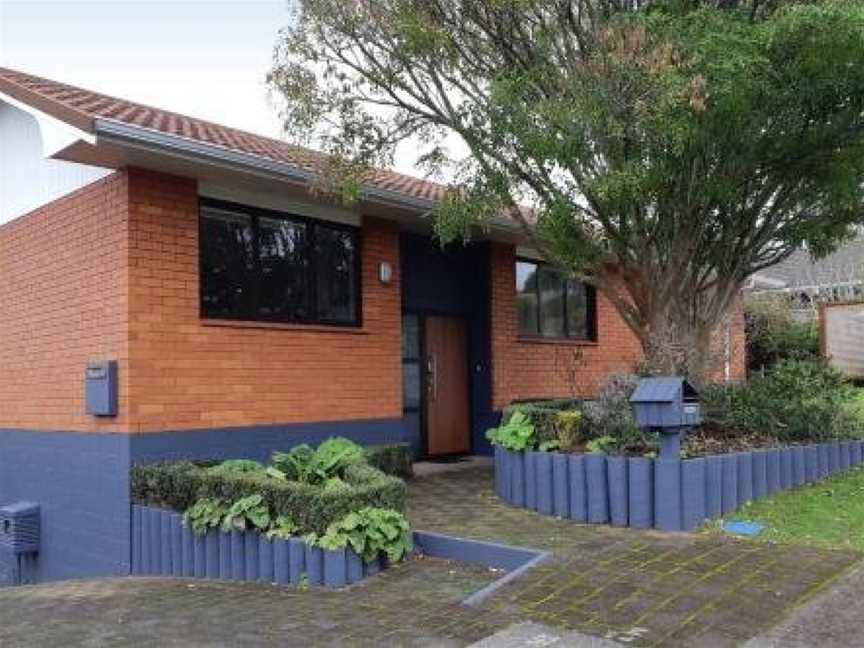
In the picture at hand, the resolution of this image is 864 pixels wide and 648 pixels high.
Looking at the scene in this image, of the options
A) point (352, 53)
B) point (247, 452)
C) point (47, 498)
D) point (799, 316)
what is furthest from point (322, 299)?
point (799, 316)

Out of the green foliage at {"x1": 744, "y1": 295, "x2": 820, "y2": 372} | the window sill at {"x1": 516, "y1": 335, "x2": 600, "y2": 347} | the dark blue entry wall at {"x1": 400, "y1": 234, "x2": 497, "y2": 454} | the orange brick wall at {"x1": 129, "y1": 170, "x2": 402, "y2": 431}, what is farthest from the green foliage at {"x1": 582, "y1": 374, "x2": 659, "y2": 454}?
the green foliage at {"x1": 744, "y1": 295, "x2": 820, "y2": 372}

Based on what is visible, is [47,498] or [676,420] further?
[47,498]

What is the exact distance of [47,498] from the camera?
34.9ft

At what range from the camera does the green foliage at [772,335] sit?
22.8m

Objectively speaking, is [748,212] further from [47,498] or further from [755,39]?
[47,498]

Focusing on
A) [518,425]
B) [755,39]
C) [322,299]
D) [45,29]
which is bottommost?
[518,425]

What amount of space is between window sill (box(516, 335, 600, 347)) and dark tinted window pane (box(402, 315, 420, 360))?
6.14ft

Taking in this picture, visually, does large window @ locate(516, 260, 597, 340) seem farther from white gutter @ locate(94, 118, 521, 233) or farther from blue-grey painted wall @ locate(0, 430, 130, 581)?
blue-grey painted wall @ locate(0, 430, 130, 581)

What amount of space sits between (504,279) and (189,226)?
590cm

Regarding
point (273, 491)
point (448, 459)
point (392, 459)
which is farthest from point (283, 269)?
point (448, 459)

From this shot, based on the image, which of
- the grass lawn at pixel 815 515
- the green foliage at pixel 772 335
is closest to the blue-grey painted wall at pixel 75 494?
the grass lawn at pixel 815 515

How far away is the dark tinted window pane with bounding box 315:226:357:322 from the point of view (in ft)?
37.1

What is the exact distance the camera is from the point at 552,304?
15492 millimetres

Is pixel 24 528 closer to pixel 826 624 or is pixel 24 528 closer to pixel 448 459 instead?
pixel 448 459
